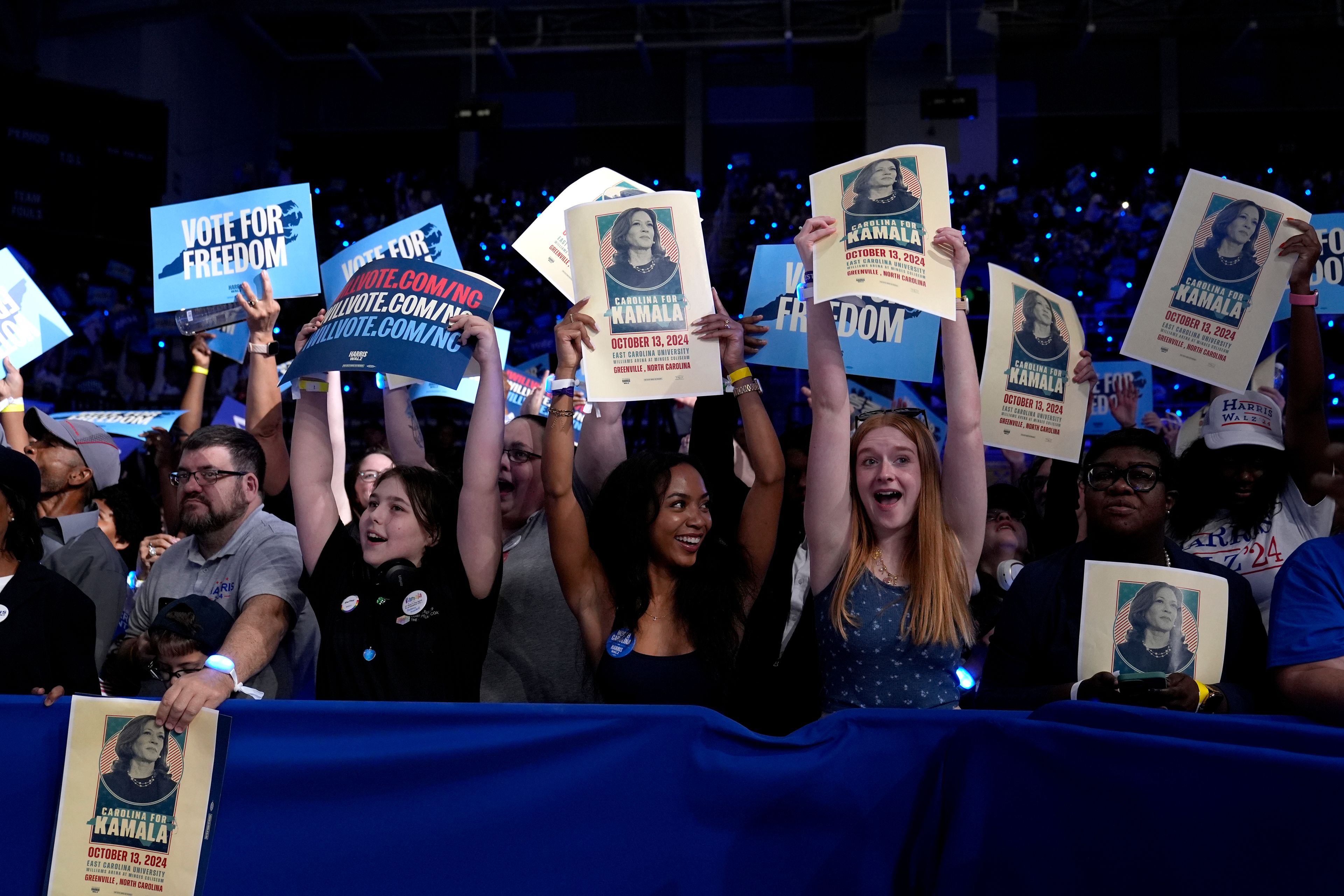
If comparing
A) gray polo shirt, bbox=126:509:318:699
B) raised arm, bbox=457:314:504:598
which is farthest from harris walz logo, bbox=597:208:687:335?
gray polo shirt, bbox=126:509:318:699

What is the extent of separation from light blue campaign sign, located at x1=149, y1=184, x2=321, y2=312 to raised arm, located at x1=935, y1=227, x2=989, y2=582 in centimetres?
206

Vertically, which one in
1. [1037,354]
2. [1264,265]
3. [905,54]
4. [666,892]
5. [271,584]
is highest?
[905,54]

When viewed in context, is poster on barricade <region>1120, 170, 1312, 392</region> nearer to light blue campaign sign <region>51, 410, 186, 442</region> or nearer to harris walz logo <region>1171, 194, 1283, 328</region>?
harris walz logo <region>1171, 194, 1283, 328</region>

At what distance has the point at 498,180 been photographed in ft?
59.0

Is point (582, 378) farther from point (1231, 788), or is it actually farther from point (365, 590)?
point (1231, 788)

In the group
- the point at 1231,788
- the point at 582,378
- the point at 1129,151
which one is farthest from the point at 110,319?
the point at 1129,151

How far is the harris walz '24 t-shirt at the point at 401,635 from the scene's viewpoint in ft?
7.88

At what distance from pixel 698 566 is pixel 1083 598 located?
0.79 metres

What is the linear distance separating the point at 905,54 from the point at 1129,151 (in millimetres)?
3688

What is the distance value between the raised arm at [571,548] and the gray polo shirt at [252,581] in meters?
0.70

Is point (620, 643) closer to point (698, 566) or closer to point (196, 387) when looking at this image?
point (698, 566)

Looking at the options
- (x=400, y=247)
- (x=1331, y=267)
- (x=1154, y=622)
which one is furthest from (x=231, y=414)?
(x=1331, y=267)

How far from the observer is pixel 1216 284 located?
314cm

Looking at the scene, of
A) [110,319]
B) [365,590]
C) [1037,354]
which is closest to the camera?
[365,590]
